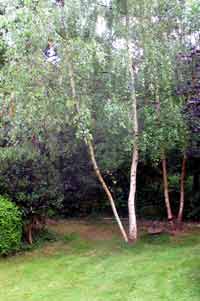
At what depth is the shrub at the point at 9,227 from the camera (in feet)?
22.6

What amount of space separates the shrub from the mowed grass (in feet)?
0.82

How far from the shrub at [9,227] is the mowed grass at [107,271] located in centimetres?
25

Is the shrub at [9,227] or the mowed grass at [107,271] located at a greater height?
the shrub at [9,227]

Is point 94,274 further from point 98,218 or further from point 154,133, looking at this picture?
point 98,218

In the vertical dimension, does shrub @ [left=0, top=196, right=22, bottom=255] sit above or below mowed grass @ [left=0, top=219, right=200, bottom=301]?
above

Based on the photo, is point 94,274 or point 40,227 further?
point 40,227

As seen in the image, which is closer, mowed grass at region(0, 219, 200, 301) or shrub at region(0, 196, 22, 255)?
mowed grass at region(0, 219, 200, 301)

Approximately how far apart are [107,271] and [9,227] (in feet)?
7.02

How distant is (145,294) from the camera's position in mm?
4801

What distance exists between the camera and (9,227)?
6965 mm

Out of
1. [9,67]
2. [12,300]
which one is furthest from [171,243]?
[9,67]

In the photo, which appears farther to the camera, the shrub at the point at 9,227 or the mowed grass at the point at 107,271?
the shrub at the point at 9,227

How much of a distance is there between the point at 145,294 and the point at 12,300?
1.75 metres

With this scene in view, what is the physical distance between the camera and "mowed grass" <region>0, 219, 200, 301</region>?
4.92 meters
